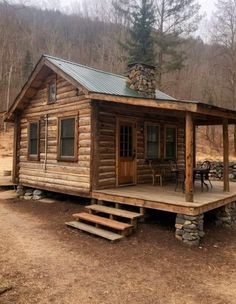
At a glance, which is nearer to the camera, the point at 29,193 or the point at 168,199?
the point at 168,199

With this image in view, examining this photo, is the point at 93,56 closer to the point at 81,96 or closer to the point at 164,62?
the point at 164,62

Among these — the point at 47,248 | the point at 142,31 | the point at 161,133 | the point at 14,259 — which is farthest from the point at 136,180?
the point at 142,31

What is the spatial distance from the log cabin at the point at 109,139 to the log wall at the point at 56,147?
32 mm

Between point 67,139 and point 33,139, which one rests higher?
point 33,139

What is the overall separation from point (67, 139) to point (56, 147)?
693 mm

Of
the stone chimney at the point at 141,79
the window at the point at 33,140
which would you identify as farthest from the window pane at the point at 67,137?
the stone chimney at the point at 141,79

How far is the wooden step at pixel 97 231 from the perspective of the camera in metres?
6.77

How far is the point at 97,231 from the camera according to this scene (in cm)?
718

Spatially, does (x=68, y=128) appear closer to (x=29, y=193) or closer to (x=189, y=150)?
(x=29, y=193)

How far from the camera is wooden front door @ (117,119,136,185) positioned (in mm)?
10022

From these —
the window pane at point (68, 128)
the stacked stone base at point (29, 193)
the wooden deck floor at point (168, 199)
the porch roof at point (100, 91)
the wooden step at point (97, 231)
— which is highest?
the porch roof at point (100, 91)

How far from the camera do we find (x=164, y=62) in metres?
24.7

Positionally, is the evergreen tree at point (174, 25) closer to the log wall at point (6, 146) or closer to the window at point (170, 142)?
the window at point (170, 142)

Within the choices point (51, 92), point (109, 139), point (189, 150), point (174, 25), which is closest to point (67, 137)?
point (109, 139)
